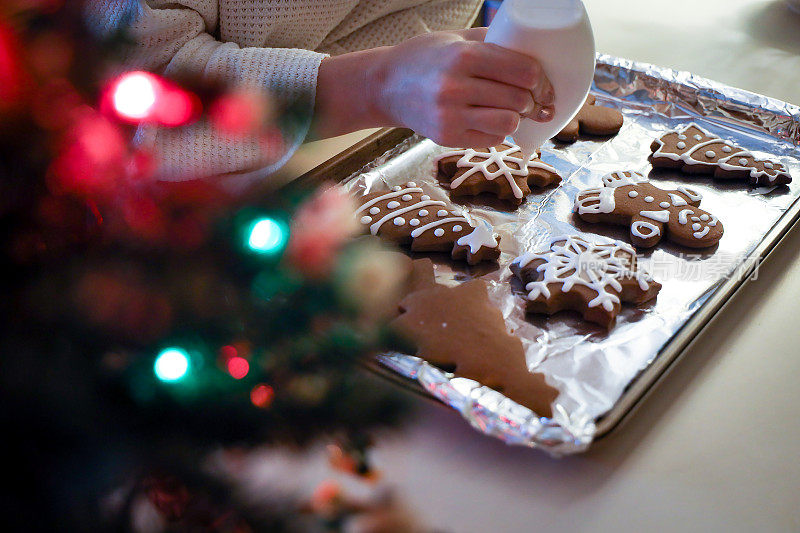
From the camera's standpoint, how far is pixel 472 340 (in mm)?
794

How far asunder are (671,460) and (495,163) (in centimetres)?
56

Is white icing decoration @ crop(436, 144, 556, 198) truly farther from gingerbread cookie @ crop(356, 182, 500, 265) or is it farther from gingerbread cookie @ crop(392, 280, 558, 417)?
gingerbread cookie @ crop(392, 280, 558, 417)

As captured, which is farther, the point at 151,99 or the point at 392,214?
the point at 392,214

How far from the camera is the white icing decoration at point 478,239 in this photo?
958 millimetres

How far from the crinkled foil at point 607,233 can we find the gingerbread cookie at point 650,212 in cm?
2

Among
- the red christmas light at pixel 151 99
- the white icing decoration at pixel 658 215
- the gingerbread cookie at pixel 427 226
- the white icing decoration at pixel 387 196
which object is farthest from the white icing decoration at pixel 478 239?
the red christmas light at pixel 151 99

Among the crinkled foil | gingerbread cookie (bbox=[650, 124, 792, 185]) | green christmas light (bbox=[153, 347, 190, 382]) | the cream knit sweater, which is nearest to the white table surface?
the crinkled foil

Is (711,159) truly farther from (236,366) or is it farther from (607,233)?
(236,366)

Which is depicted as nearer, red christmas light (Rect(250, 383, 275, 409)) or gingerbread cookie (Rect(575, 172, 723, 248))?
red christmas light (Rect(250, 383, 275, 409))

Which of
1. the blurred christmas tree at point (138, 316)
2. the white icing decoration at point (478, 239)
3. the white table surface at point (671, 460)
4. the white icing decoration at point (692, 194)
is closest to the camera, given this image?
the blurred christmas tree at point (138, 316)

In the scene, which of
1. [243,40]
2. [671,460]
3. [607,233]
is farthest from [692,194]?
[243,40]

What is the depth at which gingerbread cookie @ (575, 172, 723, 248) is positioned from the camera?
100 centimetres

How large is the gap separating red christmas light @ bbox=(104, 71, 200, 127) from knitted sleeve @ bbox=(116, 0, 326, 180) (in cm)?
30

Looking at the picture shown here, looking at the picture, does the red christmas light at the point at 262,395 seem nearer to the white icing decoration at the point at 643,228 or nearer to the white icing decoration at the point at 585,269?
the white icing decoration at the point at 585,269
